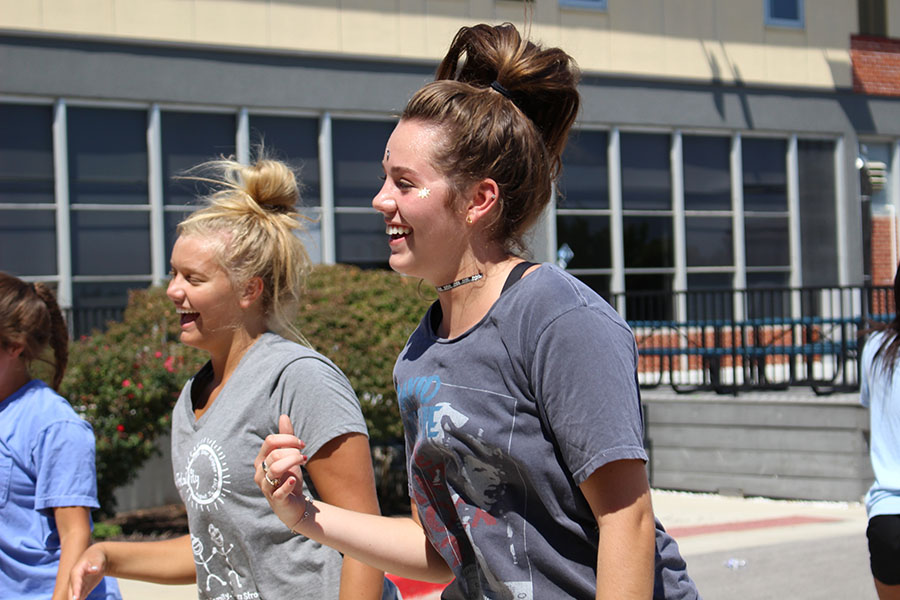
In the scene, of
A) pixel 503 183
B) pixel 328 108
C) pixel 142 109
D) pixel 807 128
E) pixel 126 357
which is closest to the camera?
pixel 503 183

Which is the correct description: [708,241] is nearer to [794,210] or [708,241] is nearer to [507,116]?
[794,210]

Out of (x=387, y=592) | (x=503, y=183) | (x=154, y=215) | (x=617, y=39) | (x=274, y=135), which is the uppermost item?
(x=617, y=39)

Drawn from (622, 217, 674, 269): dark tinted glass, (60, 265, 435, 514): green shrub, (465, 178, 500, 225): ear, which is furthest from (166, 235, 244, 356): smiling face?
(622, 217, 674, 269): dark tinted glass

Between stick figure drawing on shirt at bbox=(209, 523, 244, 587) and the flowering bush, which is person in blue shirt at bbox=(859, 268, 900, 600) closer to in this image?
stick figure drawing on shirt at bbox=(209, 523, 244, 587)

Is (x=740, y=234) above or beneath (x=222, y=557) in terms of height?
above

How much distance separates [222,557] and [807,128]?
17980 millimetres

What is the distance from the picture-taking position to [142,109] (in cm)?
1430

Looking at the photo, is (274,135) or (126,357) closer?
(126,357)

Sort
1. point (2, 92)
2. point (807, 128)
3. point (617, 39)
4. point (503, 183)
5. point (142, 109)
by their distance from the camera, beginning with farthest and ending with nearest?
1. point (807, 128)
2. point (617, 39)
3. point (142, 109)
4. point (2, 92)
5. point (503, 183)

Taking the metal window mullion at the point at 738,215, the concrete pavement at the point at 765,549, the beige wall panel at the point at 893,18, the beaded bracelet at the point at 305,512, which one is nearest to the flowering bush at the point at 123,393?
the concrete pavement at the point at 765,549

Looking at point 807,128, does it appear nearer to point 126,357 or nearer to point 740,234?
point 740,234

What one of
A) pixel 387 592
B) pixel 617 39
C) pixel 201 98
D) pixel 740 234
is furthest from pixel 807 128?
pixel 387 592

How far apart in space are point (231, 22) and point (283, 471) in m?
13.6

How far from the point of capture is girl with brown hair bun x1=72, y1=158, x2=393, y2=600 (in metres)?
2.75
